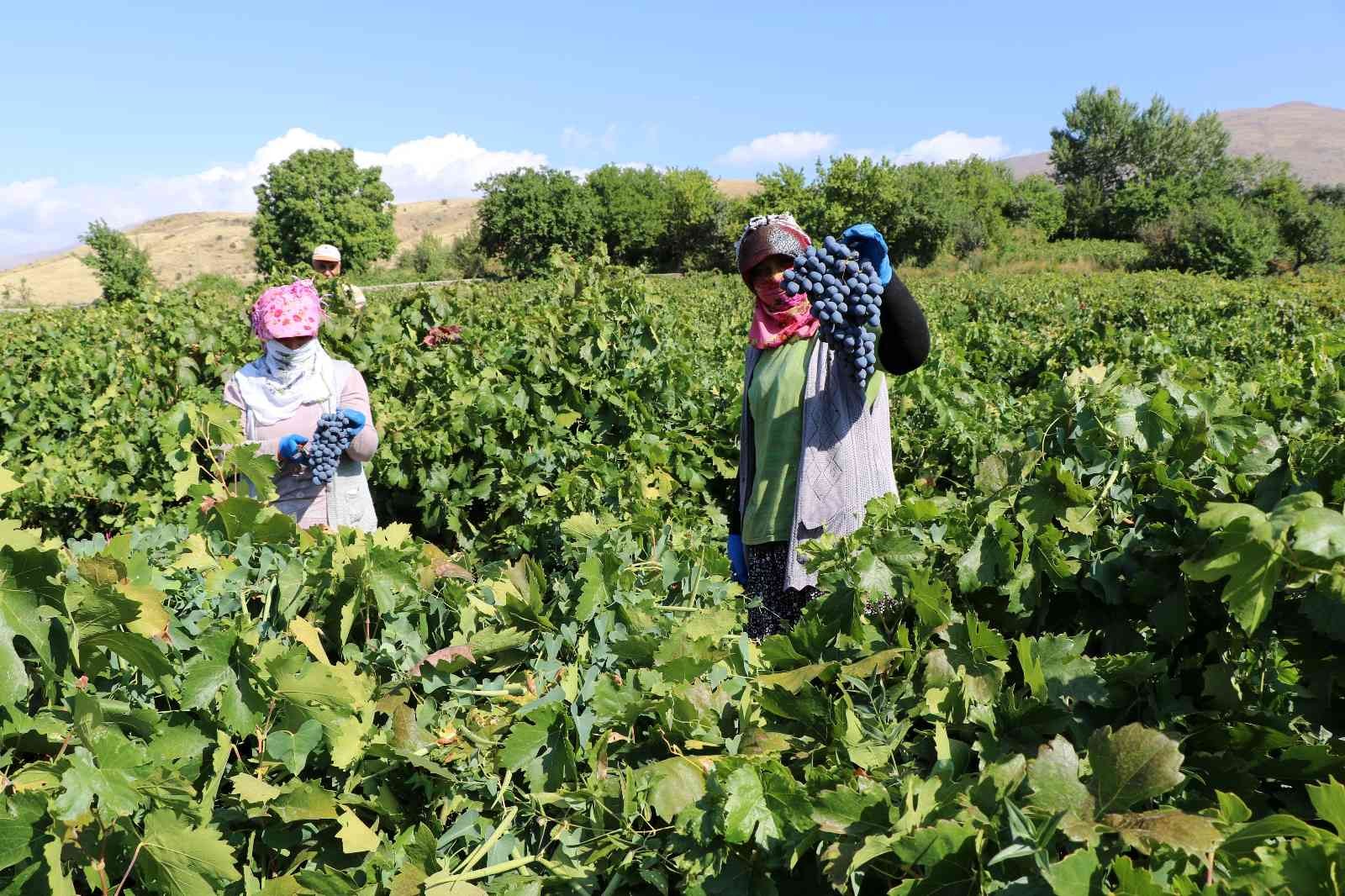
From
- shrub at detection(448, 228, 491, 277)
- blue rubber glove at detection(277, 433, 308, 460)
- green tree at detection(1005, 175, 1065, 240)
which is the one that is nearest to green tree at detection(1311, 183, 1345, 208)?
green tree at detection(1005, 175, 1065, 240)

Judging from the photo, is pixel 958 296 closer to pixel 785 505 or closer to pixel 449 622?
pixel 785 505

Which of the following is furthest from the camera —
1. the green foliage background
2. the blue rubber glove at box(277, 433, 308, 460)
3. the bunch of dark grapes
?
the blue rubber glove at box(277, 433, 308, 460)

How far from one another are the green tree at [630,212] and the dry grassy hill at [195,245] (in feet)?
54.8

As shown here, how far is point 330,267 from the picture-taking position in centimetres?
746

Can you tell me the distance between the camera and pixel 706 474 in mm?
5191

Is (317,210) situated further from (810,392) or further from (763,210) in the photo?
(810,392)

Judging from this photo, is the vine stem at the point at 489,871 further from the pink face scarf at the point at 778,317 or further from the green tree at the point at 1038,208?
the green tree at the point at 1038,208

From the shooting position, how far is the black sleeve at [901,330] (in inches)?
100

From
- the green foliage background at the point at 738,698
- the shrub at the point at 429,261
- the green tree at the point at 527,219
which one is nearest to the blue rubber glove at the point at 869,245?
the green foliage background at the point at 738,698

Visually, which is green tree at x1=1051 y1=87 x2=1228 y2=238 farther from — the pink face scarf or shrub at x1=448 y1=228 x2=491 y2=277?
the pink face scarf

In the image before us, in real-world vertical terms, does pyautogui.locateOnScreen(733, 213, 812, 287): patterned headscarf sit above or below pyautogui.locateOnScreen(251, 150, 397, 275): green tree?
below

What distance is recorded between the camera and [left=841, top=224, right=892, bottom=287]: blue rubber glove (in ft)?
7.88

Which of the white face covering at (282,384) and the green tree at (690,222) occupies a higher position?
the green tree at (690,222)

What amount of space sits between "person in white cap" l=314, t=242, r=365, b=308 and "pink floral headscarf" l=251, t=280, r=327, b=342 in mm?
3520
